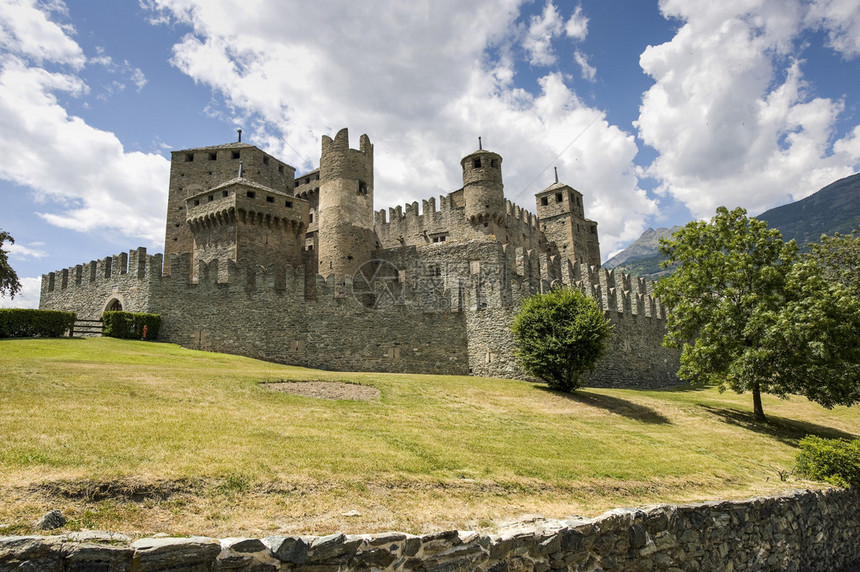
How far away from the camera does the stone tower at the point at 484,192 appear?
4350 centimetres

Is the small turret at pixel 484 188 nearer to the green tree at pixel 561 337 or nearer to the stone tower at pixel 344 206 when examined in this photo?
the stone tower at pixel 344 206

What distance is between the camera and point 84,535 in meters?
5.75

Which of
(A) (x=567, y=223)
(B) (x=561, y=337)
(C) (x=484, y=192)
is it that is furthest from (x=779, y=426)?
(A) (x=567, y=223)

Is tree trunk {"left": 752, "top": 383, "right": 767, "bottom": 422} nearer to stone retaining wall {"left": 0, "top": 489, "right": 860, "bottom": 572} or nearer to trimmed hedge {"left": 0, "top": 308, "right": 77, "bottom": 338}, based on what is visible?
stone retaining wall {"left": 0, "top": 489, "right": 860, "bottom": 572}

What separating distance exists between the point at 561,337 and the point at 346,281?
1236cm

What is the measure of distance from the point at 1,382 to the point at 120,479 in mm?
8109

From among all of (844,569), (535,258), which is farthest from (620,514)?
(535,258)

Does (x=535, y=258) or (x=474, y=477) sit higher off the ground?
(x=535, y=258)

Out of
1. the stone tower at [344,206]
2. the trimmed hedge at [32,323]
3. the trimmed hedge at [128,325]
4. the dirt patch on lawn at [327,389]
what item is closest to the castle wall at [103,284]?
the trimmed hedge at [128,325]

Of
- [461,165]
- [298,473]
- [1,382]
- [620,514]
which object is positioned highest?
[461,165]

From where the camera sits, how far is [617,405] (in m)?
20.9

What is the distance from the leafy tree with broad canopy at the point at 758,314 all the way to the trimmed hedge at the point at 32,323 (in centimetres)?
2830

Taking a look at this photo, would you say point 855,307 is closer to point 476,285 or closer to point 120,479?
point 476,285

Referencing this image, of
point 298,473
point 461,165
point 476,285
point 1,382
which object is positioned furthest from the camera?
point 461,165
